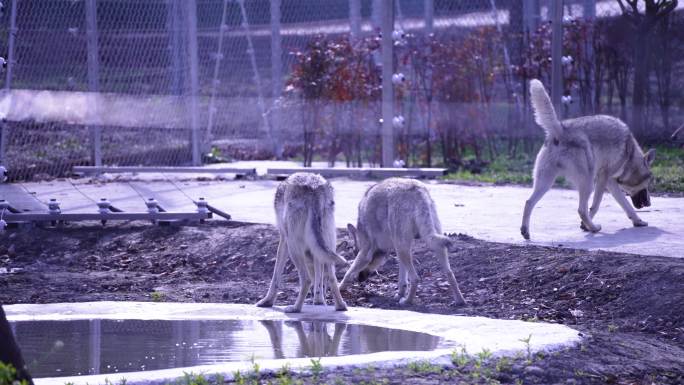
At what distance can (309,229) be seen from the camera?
7.96 m

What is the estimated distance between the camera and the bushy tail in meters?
7.79

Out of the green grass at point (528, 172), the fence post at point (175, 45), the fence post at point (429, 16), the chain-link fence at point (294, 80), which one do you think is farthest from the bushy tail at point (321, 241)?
the fence post at point (429, 16)

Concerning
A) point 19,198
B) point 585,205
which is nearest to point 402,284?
point 585,205

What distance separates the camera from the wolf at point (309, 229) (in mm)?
7952

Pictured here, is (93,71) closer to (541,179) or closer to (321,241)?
(541,179)

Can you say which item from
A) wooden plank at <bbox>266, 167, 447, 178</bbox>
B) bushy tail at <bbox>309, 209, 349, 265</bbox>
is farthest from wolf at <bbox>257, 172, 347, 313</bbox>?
Answer: wooden plank at <bbox>266, 167, 447, 178</bbox>

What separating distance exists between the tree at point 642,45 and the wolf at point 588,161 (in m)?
5.52

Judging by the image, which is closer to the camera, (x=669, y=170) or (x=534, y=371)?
(x=534, y=371)

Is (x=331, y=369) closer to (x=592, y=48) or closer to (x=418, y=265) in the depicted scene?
(x=418, y=265)

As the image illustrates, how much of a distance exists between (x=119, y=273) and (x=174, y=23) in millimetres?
6799

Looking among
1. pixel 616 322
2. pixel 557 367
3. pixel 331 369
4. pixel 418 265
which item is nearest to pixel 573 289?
pixel 616 322

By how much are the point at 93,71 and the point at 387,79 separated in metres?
4.13

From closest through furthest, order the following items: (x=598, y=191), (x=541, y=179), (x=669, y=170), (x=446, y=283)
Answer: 1. (x=446, y=283)
2. (x=541, y=179)
3. (x=598, y=191)
4. (x=669, y=170)

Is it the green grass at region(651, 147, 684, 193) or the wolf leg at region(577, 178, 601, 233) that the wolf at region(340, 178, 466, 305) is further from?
the green grass at region(651, 147, 684, 193)
